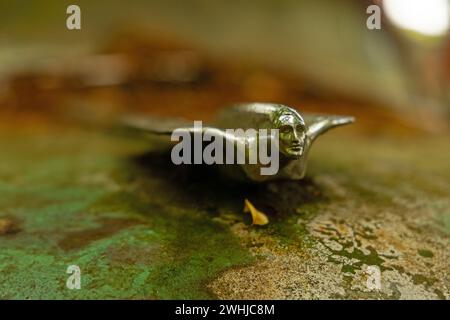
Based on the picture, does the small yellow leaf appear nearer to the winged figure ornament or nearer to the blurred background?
the winged figure ornament

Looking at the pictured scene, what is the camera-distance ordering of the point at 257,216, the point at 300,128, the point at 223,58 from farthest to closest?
the point at 223,58
the point at 257,216
the point at 300,128

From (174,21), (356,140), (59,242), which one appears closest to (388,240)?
(59,242)

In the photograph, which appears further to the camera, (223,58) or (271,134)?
(223,58)

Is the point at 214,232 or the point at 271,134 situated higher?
the point at 271,134

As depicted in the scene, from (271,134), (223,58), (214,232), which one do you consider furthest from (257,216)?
(223,58)

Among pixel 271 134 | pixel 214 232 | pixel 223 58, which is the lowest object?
pixel 214 232

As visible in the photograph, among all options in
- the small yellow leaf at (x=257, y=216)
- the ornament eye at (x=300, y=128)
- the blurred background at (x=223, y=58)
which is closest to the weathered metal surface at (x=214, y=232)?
the small yellow leaf at (x=257, y=216)

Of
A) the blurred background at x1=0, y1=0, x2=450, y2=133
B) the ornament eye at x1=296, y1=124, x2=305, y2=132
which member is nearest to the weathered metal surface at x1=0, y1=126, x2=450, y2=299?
the ornament eye at x1=296, y1=124, x2=305, y2=132

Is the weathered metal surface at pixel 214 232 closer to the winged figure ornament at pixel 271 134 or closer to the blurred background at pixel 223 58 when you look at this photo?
the winged figure ornament at pixel 271 134

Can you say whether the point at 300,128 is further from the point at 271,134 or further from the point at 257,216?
the point at 257,216
